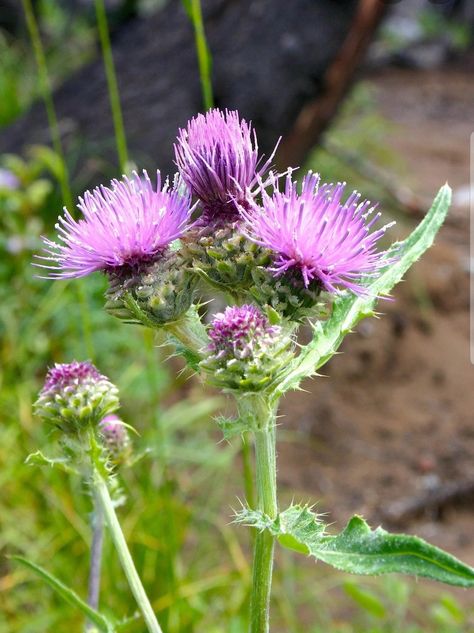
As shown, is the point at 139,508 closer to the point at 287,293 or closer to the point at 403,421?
the point at 403,421

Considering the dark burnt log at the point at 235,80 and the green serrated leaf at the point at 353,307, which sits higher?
the dark burnt log at the point at 235,80

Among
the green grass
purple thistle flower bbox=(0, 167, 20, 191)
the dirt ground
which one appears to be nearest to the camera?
the green grass

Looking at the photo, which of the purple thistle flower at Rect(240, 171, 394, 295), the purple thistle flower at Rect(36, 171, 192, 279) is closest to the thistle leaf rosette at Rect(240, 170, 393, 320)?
the purple thistle flower at Rect(240, 171, 394, 295)

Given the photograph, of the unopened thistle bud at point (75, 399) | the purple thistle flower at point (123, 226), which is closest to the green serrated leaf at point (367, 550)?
the unopened thistle bud at point (75, 399)

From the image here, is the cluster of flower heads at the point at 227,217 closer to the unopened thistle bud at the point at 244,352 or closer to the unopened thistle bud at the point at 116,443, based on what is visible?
the unopened thistle bud at the point at 244,352

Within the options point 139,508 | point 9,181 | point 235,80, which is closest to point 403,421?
point 139,508

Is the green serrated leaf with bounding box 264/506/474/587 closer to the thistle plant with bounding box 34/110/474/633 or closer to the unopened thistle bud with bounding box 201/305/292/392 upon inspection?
the thistle plant with bounding box 34/110/474/633

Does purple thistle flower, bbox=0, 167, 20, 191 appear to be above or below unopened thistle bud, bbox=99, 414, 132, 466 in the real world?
above

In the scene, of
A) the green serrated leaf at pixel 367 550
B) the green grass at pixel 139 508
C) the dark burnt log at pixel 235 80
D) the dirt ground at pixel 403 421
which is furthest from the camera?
the dark burnt log at pixel 235 80
